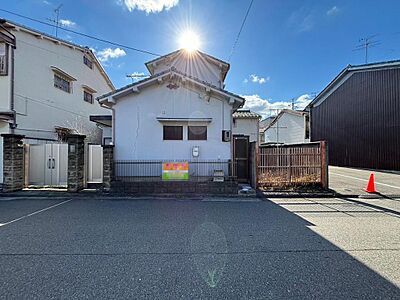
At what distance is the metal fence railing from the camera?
32.9 feet

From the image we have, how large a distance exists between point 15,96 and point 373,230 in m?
15.1

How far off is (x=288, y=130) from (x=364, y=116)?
12.6 m

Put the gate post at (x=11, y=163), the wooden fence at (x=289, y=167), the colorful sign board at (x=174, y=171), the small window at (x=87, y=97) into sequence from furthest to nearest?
the small window at (x=87, y=97) < the wooden fence at (x=289, y=167) < the colorful sign board at (x=174, y=171) < the gate post at (x=11, y=163)

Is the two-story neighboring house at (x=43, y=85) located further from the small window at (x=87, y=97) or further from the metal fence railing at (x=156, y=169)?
the metal fence railing at (x=156, y=169)

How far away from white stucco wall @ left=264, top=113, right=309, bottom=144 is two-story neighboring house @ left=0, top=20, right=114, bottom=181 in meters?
22.0

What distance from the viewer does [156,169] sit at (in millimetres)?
10164

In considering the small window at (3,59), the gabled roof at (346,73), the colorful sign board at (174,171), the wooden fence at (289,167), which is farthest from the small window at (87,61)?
the gabled roof at (346,73)

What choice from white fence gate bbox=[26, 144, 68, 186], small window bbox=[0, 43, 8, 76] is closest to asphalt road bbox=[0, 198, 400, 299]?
white fence gate bbox=[26, 144, 68, 186]

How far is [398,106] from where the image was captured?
15.9 m

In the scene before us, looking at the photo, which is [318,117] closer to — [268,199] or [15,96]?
[268,199]

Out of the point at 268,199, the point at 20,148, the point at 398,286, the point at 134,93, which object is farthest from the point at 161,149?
the point at 398,286

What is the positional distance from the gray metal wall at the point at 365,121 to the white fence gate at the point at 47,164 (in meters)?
19.7

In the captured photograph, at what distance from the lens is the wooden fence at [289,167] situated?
391 inches

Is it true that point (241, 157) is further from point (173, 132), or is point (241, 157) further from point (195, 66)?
point (195, 66)
